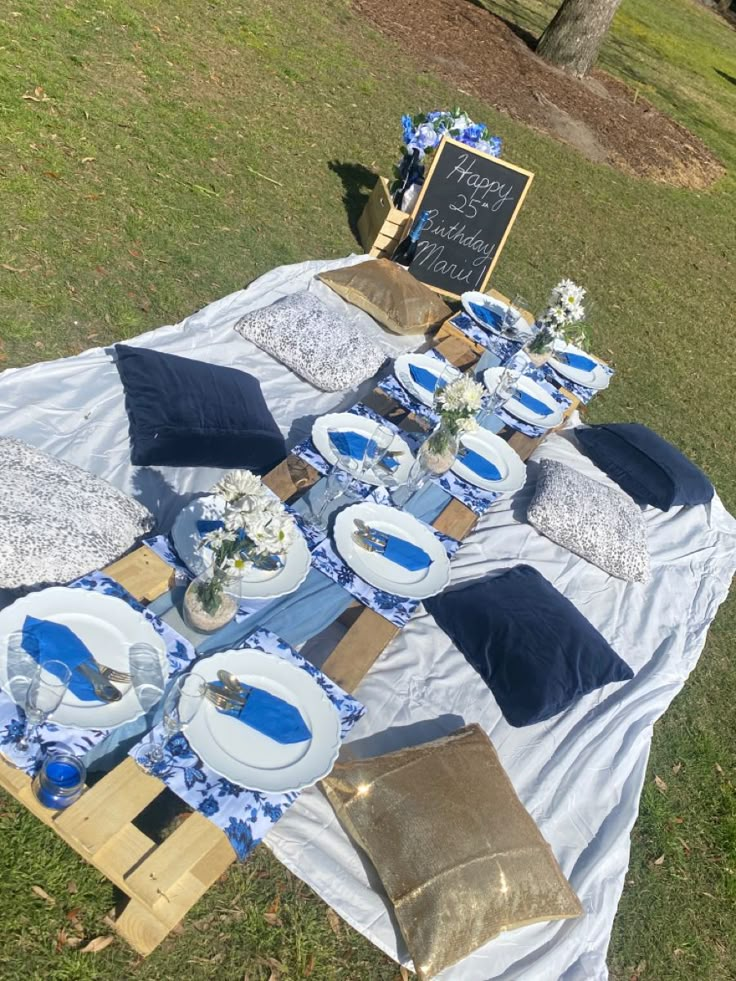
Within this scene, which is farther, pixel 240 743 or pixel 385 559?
pixel 385 559

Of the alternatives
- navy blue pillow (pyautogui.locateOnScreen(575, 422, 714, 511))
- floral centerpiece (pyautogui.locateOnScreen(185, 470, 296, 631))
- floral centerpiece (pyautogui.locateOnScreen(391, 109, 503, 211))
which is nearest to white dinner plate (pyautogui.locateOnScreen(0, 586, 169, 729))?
floral centerpiece (pyautogui.locateOnScreen(185, 470, 296, 631))

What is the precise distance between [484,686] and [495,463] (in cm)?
127

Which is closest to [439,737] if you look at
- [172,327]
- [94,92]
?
[172,327]

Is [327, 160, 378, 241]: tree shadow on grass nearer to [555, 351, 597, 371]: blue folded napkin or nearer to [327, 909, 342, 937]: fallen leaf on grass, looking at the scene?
[555, 351, 597, 371]: blue folded napkin

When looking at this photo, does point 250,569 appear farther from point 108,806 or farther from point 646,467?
point 646,467

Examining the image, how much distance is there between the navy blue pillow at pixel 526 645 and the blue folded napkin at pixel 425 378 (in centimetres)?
129

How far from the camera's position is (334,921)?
3000 millimetres

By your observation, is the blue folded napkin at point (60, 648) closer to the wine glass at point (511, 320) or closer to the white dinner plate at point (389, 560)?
the white dinner plate at point (389, 560)

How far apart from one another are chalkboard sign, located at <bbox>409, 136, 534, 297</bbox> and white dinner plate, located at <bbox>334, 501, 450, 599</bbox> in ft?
11.5

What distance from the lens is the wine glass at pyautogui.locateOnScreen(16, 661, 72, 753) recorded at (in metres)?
2.38

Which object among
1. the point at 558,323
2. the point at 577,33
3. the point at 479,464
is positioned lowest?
the point at 479,464

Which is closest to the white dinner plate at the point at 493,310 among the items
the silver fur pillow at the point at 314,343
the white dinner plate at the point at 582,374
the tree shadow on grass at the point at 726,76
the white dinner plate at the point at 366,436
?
the white dinner plate at the point at 582,374

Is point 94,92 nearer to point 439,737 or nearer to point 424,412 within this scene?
point 424,412

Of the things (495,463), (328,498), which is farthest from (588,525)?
(328,498)
